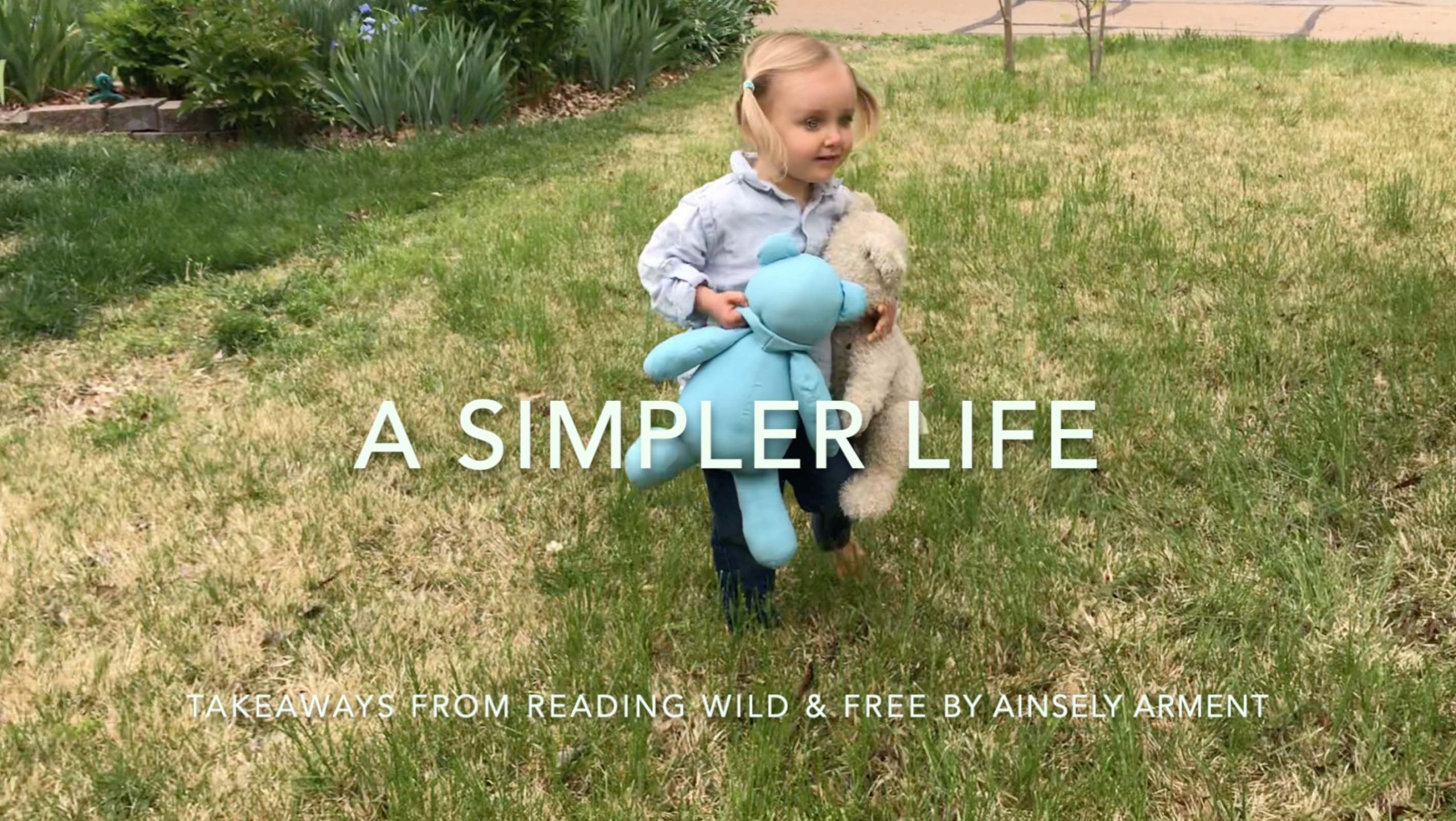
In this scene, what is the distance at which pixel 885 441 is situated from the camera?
2.47 m

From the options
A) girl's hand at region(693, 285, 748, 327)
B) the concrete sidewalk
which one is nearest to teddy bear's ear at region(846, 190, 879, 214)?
girl's hand at region(693, 285, 748, 327)

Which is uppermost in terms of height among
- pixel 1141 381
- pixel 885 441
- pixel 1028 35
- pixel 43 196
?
pixel 1028 35

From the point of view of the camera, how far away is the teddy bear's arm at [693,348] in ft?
7.53

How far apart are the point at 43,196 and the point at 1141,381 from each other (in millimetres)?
5704

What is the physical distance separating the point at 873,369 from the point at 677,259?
0.48 m

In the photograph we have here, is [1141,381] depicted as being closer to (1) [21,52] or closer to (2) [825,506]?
(2) [825,506]

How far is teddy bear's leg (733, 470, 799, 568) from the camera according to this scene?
2.34m

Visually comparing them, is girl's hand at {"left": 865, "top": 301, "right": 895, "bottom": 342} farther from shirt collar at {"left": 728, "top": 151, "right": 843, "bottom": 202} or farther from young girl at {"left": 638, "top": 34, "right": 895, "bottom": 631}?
shirt collar at {"left": 728, "top": 151, "right": 843, "bottom": 202}

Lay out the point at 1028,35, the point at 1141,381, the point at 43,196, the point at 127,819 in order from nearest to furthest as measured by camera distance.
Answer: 1. the point at 127,819
2. the point at 1141,381
3. the point at 43,196
4. the point at 1028,35

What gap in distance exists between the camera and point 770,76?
230 centimetres

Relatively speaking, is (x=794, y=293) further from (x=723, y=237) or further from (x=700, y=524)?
(x=700, y=524)

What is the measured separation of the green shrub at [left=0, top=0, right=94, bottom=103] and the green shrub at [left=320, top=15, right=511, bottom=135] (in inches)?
82.8

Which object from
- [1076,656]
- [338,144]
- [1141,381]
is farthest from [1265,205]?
[338,144]

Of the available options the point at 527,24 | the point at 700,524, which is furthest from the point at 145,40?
the point at 700,524
